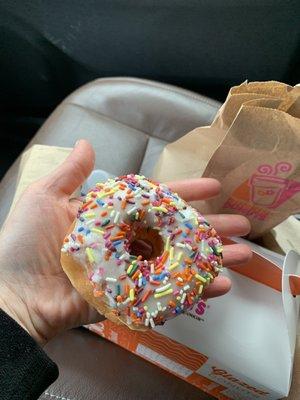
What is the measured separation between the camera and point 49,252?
83 cm

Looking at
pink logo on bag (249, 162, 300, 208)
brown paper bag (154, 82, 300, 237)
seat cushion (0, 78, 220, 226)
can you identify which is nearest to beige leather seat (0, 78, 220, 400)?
seat cushion (0, 78, 220, 226)

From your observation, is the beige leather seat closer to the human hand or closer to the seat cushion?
the seat cushion

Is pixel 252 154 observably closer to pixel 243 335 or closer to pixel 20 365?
pixel 243 335

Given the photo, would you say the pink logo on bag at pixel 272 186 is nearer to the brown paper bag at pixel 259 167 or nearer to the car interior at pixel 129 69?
the brown paper bag at pixel 259 167

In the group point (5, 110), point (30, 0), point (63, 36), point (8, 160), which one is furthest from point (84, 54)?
point (8, 160)

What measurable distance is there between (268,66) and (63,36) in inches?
22.5

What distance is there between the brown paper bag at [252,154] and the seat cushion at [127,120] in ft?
0.60

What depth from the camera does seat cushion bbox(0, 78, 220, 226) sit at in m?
1.11

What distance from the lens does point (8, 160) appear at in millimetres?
1599

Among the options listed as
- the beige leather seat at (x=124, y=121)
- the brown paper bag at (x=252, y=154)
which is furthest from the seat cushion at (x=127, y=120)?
the brown paper bag at (x=252, y=154)

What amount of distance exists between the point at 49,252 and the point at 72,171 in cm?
15

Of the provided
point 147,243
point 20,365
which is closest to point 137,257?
point 147,243

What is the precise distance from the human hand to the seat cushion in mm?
244

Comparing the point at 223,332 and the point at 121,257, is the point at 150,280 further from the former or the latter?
the point at 223,332
